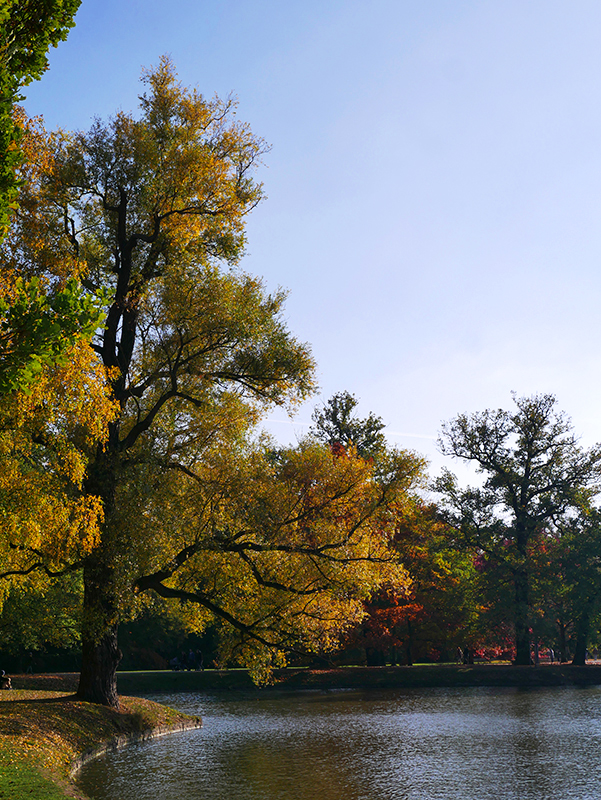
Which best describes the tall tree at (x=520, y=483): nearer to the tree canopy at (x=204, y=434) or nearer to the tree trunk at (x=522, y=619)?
the tree trunk at (x=522, y=619)

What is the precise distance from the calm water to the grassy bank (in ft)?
2.28

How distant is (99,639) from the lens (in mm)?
19594

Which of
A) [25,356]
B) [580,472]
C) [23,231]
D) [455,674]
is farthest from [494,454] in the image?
[25,356]

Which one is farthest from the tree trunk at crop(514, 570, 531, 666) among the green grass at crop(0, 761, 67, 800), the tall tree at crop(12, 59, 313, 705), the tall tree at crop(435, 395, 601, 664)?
the green grass at crop(0, 761, 67, 800)

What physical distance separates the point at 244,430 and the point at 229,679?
65.2 feet

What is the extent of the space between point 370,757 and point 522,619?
2908 centimetres

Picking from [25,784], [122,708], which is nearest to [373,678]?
[122,708]

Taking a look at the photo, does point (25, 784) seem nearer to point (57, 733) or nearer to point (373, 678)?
point (57, 733)

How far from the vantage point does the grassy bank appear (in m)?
11.7

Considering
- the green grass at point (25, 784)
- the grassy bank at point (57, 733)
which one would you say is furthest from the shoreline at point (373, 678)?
the green grass at point (25, 784)

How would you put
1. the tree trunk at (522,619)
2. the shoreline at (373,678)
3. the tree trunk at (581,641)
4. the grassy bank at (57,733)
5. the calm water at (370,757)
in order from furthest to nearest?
the tree trunk at (581,641) → the tree trunk at (522,619) → the shoreline at (373,678) → the calm water at (370,757) → the grassy bank at (57,733)

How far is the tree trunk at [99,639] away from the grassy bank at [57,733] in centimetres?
56

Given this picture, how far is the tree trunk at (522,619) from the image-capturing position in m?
42.2

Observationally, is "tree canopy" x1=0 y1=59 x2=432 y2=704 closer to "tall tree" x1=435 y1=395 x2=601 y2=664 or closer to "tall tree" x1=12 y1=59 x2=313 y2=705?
"tall tree" x1=12 y1=59 x2=313 y2=705
